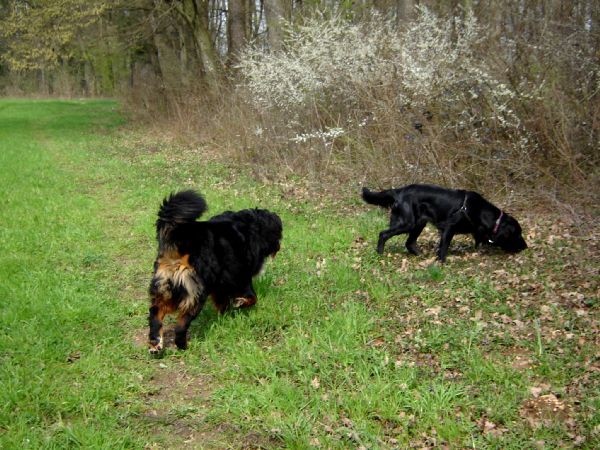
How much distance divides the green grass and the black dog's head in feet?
0.68

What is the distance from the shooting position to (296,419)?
377cm

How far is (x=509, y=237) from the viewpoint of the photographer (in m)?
6.58

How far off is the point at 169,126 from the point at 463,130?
43.8 feet

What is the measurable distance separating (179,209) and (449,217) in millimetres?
3602

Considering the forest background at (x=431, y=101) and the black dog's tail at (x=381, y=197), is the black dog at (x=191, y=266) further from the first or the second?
the forest background at (x=431, y=101)

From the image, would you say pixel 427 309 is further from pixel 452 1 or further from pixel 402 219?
pixel 452 1

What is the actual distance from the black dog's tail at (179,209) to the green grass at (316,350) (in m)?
1.14

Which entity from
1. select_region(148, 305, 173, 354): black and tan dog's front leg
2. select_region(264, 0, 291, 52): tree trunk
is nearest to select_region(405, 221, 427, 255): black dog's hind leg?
select_region(148, 305, 173, 354): black and tan dog's front leg

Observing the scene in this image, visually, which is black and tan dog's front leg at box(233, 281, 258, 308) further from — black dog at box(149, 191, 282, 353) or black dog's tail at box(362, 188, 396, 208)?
black dog's tail at box(362, 188, 396, 208)

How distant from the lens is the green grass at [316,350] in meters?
3.70

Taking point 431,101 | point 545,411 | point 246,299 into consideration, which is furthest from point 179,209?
point 431,101

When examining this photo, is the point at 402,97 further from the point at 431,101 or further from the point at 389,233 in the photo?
the point at 389,233

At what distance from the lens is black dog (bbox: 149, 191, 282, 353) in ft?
14.8

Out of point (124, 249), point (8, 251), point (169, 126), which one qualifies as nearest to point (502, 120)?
point (124, 249)
